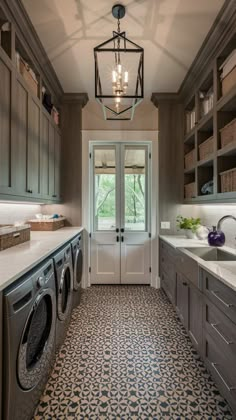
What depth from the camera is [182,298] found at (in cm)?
243

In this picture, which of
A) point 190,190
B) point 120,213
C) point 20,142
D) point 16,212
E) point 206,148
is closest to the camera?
point 20,142

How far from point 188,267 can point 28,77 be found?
2.45 meters

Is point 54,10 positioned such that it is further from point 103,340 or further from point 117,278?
point 117,278

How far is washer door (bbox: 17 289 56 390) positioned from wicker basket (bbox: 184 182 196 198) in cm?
229

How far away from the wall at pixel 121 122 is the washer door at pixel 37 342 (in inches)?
114

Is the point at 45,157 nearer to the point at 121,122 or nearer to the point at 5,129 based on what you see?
the point at 5,129

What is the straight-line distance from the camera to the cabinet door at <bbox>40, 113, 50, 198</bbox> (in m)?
2.77

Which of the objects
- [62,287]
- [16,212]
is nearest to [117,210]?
[16,212]

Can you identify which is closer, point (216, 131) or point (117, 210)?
point (216, 131)

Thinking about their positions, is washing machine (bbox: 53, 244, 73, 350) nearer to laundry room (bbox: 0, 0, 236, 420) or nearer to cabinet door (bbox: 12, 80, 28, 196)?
laundry room (bbox: 0, 0, 236, 420)

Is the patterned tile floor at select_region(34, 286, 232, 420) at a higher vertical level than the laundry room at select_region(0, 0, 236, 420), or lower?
lower

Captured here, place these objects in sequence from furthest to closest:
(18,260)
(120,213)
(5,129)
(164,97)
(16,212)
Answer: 1. (120,213)
2. (164,97)
3. (16,212)
4. (5,129)
5. (18,260)

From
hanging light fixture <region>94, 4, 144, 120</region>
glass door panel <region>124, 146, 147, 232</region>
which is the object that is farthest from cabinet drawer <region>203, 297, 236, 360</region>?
glass door panel <region>124, 146, 147, 232</region>

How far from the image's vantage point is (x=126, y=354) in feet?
6.91
